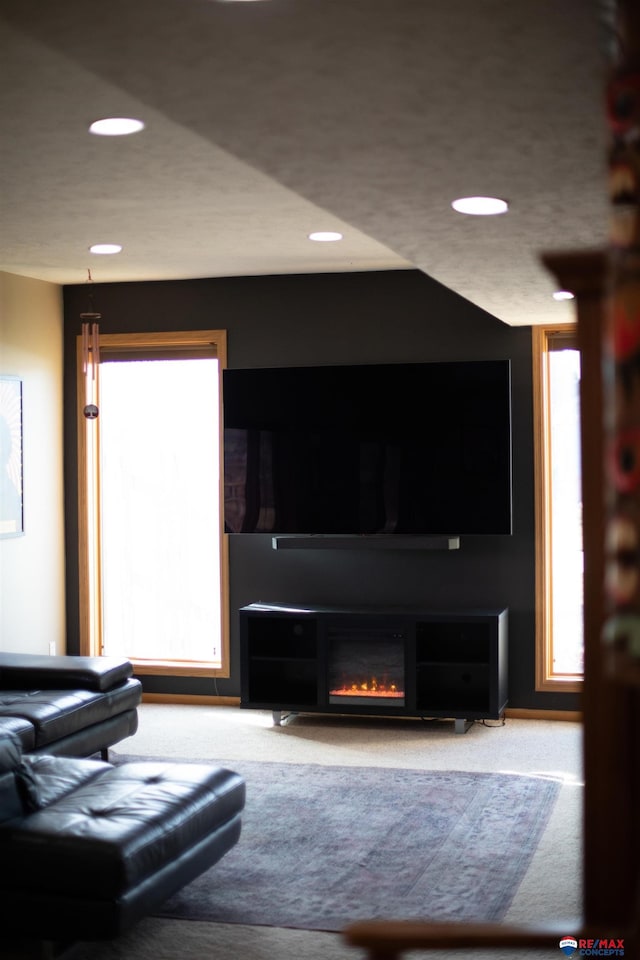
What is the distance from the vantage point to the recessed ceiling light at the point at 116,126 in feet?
11.8

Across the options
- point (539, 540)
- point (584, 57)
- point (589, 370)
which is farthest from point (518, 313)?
point (589, 370)

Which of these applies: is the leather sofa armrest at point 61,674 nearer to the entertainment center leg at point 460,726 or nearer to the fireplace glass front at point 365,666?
the fireplace glass front at point 365,666

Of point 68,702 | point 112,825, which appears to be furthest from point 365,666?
point 112,825

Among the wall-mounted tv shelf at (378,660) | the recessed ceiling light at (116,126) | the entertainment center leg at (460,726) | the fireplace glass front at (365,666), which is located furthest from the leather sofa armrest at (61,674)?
the recessed ceiling light at (116,126)

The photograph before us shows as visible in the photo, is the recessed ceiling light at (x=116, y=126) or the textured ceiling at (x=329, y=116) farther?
the recessed ceiling light at (x=116, y=126)

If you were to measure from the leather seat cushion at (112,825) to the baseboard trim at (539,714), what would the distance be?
300 cm

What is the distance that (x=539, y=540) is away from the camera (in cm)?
673

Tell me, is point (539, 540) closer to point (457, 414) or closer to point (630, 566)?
point (457, 414)

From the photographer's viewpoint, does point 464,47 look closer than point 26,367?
Yes

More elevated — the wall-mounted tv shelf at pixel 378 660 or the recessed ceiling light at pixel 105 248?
the recessed ceiling light at pixel 105 248

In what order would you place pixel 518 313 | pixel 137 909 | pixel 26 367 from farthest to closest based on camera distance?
pixel 26 367
pixel 518 313
pixel 137 909

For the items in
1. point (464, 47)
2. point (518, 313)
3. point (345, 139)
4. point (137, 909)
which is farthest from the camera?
point (518, 313)

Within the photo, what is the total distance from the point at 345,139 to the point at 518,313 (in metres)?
3.31

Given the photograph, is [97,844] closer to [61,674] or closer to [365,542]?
[61,674]
